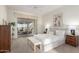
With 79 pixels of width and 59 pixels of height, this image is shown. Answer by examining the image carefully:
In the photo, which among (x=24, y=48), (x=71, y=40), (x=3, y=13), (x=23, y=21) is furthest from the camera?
(x=71, y=40)

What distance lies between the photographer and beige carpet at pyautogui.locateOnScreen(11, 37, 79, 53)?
8.77 feet

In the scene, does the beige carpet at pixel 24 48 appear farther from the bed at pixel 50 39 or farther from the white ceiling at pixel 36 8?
the white ceiling at pixel 36 8

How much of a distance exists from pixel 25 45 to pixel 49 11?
1202 millimetres

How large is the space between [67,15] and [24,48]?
152cm

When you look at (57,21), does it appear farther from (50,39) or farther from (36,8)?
(36,8)

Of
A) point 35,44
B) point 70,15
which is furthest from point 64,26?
point 35,44

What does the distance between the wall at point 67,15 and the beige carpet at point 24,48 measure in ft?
2.27

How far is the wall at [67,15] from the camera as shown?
271 centimetres

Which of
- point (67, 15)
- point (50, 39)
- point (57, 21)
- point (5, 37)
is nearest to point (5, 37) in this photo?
point (5, 37)

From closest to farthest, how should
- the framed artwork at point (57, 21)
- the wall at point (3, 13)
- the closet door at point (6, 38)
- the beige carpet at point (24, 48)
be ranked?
1. the wall at point (3, 13)
2. the beige carpet at point (24, 48)
3. the closet door at point (6, 38)
4. the framed artwork at point (57, 21)

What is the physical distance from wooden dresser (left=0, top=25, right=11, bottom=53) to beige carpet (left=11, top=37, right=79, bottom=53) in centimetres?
15

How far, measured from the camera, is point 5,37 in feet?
9.21

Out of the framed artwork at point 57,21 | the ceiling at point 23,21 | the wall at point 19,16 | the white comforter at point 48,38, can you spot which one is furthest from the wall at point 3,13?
the framed artwork at point 57,21
